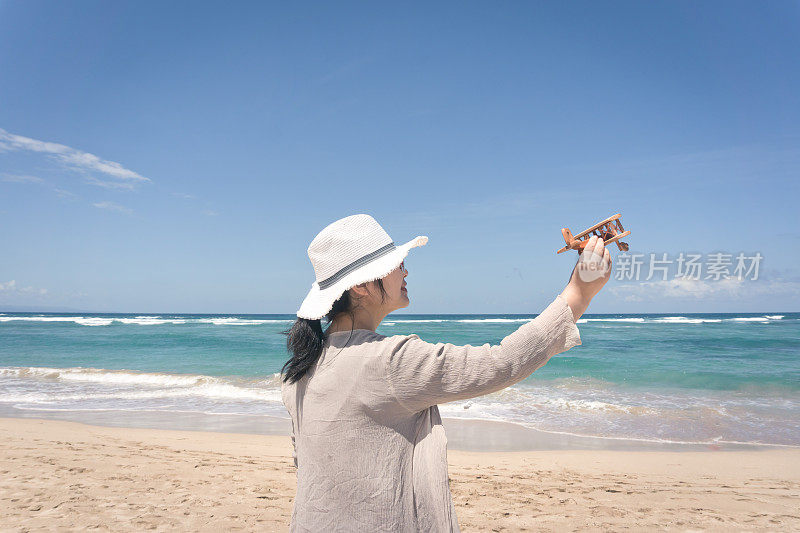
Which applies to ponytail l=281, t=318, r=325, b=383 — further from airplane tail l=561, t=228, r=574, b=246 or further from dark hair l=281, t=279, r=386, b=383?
airplane tail l=561, t=228, r=574, b=246

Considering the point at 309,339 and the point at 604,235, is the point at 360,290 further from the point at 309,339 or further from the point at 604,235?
the point at 604,235

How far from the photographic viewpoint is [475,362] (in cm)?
97

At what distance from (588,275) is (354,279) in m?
0.51

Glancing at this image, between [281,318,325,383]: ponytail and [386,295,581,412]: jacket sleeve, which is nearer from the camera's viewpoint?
[386,295,581,412]: jacket sleeve

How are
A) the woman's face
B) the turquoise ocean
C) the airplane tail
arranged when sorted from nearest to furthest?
the airplane tail
the woman's face
the turquoise ocean

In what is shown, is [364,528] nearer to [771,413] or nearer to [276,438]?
[276,438]

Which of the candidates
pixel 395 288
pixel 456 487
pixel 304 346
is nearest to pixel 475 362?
pixel 395 288

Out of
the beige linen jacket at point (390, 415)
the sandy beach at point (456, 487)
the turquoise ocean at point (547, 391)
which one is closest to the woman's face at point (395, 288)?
the beige linen jacket at point (390, 415)

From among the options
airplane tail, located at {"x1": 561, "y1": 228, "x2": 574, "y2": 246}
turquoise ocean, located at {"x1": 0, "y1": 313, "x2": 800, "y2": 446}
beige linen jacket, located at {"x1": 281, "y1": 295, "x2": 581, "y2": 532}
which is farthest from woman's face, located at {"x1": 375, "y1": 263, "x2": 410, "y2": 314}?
turquoise ocean, located at {"x1": 0, "y1": 313, "x2": 800, "y2": 446}

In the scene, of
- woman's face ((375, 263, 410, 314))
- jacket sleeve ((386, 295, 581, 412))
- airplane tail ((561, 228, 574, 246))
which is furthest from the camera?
woman's face ((375, 263, 410, 314))

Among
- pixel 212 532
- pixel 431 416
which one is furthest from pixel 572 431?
pixel 431 416

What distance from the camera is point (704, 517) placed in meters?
4.44

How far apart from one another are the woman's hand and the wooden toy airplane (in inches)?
2.3

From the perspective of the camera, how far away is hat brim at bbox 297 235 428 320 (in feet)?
3.82
